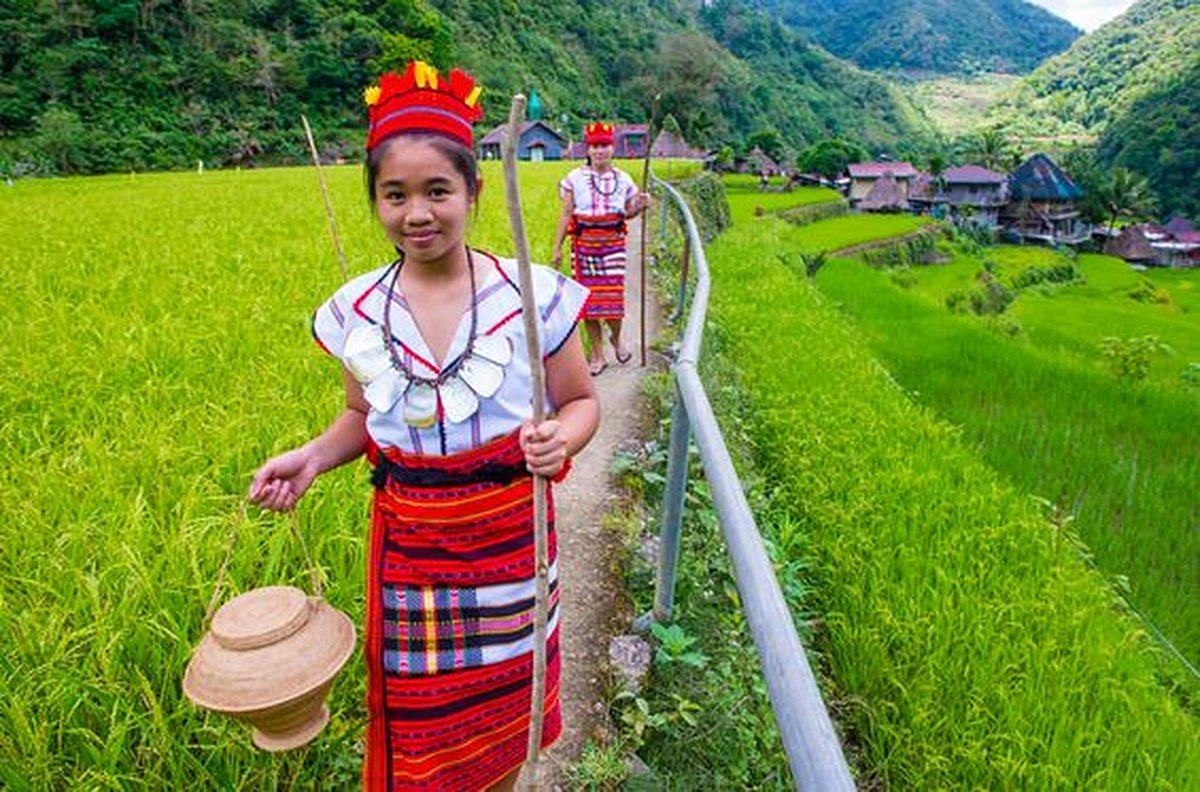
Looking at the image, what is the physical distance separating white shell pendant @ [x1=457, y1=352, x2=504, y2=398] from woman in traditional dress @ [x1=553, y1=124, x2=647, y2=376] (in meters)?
3.21

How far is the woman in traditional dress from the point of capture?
4.44 m

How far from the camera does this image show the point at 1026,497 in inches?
161

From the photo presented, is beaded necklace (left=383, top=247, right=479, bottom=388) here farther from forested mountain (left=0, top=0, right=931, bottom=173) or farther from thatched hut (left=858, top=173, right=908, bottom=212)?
thatched hut (left=858, top=173, right=908, bottom=212)

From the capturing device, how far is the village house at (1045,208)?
43.5 m

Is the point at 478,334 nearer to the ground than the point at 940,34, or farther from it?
nearer to the ground

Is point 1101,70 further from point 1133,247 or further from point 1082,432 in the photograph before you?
point 1082,432

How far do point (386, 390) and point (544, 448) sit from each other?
0.37 meters

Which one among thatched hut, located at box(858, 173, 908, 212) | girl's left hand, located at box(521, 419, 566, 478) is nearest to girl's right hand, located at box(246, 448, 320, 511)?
girl's left hand, located at box(521, 419, 566, 478)

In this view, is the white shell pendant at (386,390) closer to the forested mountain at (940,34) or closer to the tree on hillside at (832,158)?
the tree on hillside at (832,158)

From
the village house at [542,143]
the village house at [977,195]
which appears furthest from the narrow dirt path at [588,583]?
the village house at [977,195]

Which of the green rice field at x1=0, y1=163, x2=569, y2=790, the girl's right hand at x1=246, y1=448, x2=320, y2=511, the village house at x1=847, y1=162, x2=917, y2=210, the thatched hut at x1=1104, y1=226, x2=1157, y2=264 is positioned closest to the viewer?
the girl's right hand at x1=246, y1=448, x2=320, y2=511

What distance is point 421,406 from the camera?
4.12ft

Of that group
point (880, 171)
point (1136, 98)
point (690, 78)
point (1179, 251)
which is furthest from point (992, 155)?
point (1136, 98)

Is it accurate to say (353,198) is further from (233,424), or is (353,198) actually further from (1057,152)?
(1057,152)
